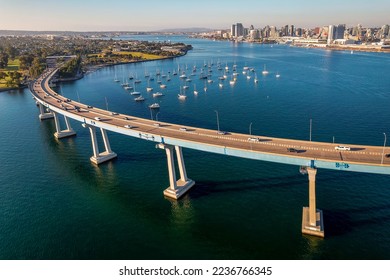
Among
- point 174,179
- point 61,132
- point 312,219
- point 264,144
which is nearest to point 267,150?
point 264,144

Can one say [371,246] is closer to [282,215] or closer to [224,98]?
[282,215]

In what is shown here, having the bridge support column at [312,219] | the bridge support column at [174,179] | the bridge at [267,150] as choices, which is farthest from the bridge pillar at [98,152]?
the bridge support column at [312,219]

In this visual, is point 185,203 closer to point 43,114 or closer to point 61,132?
point 61,132

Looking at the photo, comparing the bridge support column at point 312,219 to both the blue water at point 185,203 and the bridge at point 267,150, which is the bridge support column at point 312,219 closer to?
the bridge at point 267,150

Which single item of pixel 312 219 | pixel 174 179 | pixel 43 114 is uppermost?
pixel 43 114

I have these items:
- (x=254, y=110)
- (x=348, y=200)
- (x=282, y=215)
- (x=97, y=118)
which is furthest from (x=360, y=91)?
(x=97, y=118)

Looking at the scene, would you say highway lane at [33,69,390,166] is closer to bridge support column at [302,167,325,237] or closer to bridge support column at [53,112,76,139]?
bridge support column at [302,167,325,237]

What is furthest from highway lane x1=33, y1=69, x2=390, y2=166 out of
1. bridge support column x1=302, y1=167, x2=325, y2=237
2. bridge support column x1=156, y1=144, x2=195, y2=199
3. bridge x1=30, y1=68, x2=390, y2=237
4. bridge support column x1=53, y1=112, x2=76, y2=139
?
bridge support column x1=53, y1=112, x2=76, y2=139

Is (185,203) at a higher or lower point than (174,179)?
lower

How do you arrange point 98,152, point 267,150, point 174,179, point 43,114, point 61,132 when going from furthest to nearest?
point 43,114 < point 61,132 < point 98,152 < point 174,179 < point 267,150

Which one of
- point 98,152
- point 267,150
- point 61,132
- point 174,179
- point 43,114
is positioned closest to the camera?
point 267,150
